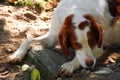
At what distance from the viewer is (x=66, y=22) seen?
179 inches

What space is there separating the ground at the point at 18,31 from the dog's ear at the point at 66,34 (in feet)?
2.13

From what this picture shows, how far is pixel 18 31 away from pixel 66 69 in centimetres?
178

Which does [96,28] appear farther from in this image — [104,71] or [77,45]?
[104,71]

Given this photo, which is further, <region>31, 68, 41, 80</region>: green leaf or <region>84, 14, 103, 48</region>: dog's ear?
<region>31, 68, 41, 80</region>: green leaf

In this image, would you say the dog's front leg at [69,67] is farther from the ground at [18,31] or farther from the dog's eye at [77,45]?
the ground at [18,31]

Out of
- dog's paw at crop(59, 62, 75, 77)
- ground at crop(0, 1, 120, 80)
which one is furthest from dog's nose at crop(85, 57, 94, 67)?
ground at crop(0, 1, 120, 80)

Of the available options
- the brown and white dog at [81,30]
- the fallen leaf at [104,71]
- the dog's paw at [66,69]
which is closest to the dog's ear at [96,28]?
the brown and white dog at [81,30]

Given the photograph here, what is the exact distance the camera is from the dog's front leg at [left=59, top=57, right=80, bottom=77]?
457cm

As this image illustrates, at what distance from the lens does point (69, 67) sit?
15.1 feet

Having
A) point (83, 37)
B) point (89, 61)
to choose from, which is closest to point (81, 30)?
point (83, 37)

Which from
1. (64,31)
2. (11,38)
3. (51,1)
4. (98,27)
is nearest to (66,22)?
(64,31)

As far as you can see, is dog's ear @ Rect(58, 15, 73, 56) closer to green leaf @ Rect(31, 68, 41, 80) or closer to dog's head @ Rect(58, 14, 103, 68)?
dog's head @ Rect(58, 14, 103, 68)

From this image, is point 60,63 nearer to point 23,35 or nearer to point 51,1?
point 23,35

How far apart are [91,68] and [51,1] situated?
318 centimetres
